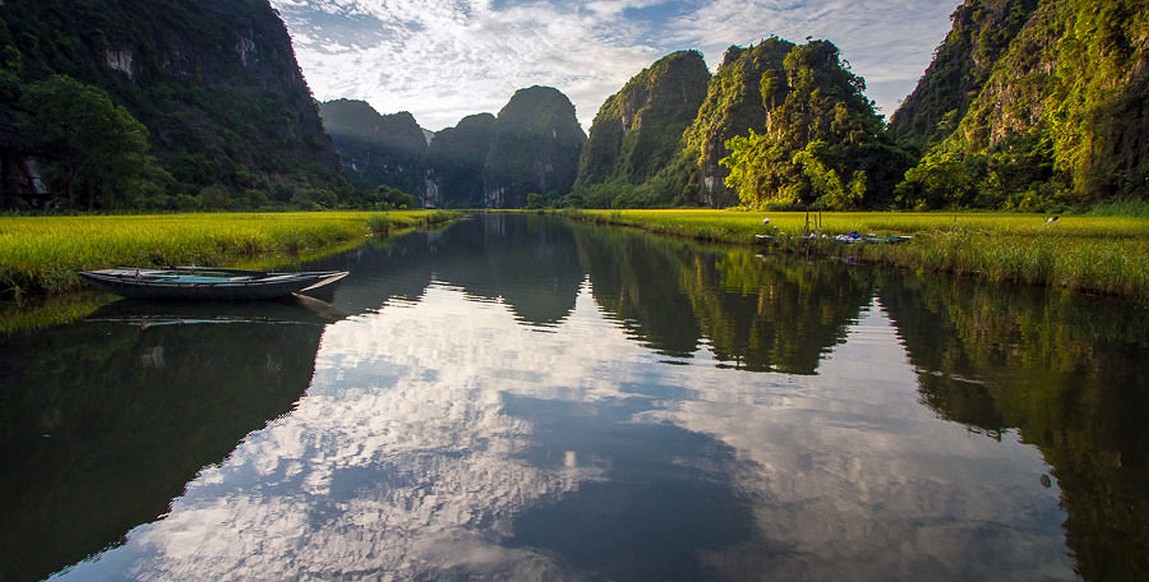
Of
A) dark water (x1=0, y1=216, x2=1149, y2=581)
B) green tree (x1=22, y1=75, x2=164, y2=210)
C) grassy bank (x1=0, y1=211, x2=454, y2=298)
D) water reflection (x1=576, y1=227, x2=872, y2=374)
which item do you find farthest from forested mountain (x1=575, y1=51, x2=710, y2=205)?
dark water (x1=0, y1=216, x2=1149, y2=581)

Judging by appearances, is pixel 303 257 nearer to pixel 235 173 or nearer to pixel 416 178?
pixel 235 173

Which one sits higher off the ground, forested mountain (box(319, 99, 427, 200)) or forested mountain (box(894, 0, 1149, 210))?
forested mountain (box(319, 99, 427, 200))

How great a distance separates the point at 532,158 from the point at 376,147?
48.2m

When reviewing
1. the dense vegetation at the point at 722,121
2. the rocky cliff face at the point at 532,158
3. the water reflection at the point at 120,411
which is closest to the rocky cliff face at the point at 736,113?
the dense vegetation at the point at 722,121

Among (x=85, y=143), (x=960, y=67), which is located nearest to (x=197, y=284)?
(x=85, y=143)

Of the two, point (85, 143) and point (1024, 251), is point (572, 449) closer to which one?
point (1024, 251)

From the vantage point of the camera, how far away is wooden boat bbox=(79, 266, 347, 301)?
10.6 m

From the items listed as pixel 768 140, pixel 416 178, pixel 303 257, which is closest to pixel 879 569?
pixel 303 257

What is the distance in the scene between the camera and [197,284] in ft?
34.8

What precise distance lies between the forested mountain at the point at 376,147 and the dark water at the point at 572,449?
169m

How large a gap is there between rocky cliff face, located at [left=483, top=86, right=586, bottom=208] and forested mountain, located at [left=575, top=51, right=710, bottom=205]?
4043 cm

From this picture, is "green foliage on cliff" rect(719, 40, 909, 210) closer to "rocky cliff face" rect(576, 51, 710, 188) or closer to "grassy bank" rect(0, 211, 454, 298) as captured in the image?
"grassy bank" rect(0, 211, 454, 298)

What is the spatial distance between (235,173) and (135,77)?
16.6 metres

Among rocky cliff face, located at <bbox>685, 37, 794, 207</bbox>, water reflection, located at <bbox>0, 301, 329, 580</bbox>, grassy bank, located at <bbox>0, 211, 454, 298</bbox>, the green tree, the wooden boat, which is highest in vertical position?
rocky cliff face, located at <bbox>685, 37, 794, 207</bbox>
